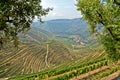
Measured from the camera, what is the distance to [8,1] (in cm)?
2220

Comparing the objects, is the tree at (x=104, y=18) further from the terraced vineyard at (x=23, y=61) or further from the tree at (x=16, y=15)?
the terraced vineyard at (x=23, y=61)

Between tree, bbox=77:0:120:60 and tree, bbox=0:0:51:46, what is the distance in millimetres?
10270

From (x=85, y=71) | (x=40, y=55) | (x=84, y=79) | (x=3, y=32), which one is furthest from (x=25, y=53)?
(x=3, y=32)

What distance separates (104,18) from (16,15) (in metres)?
13.4

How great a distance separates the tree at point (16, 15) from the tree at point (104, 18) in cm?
1027

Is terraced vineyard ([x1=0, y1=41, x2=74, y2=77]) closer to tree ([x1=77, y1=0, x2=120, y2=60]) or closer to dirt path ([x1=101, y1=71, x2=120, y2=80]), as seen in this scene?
dirt path ([x1=101, y1=71, x2=120, y2=80])

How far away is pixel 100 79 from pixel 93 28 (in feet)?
65.4

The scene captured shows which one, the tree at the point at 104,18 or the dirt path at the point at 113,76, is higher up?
the tree at the point at 104,18

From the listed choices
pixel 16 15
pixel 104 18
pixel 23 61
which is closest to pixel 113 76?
pixel 104 18

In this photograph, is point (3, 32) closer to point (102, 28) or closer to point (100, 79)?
point (102, 28)

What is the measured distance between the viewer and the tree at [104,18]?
33.1 meters

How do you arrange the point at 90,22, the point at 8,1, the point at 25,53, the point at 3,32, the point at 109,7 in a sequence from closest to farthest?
1. the point at 8,1
2. the point at 3,32
3. the point at 109,7
4. the point at 90,22
5. the point at 25,53

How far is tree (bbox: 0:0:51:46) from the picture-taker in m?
22.5

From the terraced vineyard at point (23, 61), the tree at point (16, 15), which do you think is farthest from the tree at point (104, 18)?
the terraced vineyard at point (23, 61)
